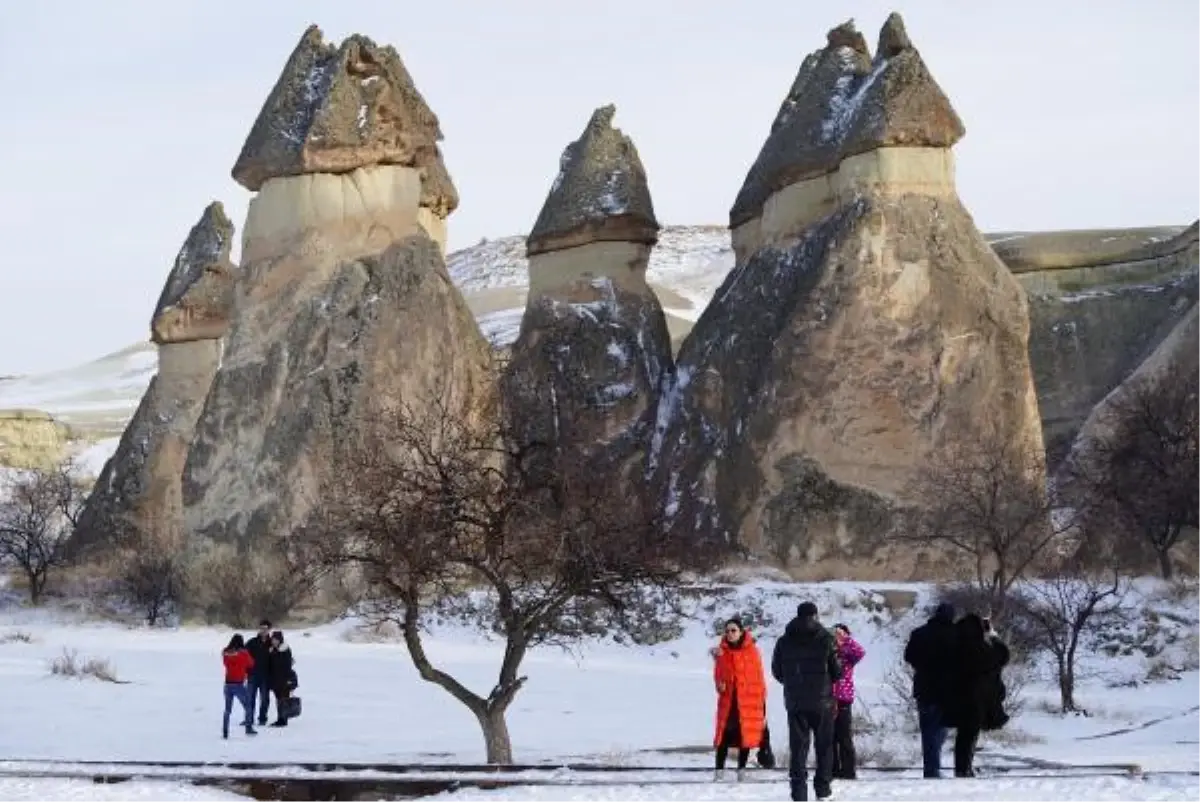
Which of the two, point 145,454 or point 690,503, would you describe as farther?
point 145,454

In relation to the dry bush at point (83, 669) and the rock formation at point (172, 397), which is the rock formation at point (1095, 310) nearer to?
the rock formation at point (172, 397)

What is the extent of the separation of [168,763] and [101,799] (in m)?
2.06

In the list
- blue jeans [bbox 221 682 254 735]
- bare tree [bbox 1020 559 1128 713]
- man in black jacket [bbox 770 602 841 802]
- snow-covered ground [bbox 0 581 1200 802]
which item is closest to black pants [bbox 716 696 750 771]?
snow-covered ground [bbox 0 581 1200 802]

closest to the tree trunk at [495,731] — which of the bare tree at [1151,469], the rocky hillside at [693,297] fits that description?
the bare tree at [1151,469]

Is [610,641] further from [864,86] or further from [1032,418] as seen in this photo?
[864,86]

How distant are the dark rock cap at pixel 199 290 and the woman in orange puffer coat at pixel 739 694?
2584cm

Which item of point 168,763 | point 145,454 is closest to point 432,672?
point 168,763

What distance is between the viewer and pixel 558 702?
17.8 metres

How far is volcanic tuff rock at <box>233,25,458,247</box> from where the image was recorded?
28.8 meters

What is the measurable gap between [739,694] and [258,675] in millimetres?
6468

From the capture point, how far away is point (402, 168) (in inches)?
1167

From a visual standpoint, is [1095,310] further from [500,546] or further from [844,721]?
[844,721]

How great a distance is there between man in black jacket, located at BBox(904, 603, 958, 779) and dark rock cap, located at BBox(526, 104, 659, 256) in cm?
2366

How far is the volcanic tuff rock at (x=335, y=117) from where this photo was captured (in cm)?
2878
